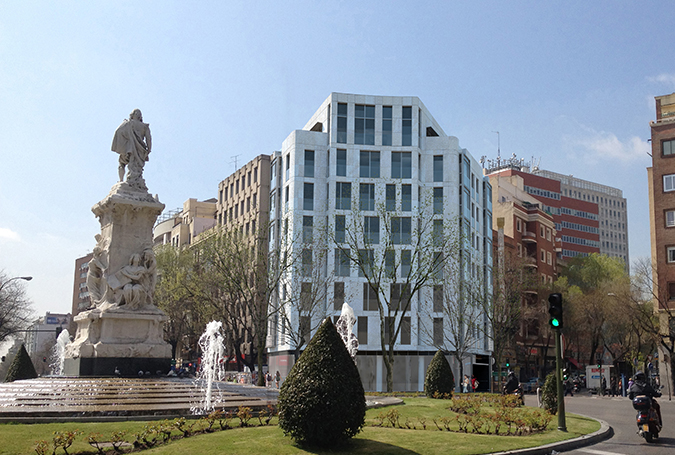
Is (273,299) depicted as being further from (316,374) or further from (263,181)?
(316,374)

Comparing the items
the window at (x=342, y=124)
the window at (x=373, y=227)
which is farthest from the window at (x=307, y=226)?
the window at (x=342, y=124)

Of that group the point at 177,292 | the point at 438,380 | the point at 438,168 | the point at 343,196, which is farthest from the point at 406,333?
the point at 438,380

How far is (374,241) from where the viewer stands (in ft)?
188

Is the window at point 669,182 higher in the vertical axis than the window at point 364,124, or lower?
lower

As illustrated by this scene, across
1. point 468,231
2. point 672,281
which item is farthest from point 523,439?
point 468,231

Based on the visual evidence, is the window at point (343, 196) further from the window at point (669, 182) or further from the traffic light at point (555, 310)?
the traffic light at point (555, 310)

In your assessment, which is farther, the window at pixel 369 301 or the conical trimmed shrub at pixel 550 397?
the window at pixel 369 301

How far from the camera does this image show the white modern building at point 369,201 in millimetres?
56188

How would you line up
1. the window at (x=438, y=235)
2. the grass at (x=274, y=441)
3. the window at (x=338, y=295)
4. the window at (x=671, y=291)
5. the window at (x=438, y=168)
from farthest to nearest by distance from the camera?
1. the window at (x=438, y=168)
2. the window at (x=338, y=295)
3. the window at (x=671, y=291)
4. the window at (x=438, y=235)
5. the grass at (x=274, y=441)

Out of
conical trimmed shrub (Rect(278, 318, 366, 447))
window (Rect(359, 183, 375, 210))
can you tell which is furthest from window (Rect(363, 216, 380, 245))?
conical trimmed shrub (Rect(278, 318, 366, 447))

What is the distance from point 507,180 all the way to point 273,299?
161ft

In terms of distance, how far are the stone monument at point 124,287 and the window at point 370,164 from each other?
37.8 meters

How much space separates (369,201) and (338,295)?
26.6 ft

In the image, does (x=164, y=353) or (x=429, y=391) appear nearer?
(x=164, y=353)
